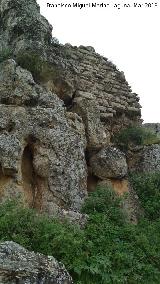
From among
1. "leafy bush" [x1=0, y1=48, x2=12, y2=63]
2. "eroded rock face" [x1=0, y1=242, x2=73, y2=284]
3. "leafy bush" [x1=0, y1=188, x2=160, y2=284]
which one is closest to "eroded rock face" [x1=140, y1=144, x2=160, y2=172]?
"leafy bush" [x1=0, y1=188, x2=160, y2=284]

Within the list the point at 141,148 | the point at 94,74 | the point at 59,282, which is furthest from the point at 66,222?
the point at 94,74

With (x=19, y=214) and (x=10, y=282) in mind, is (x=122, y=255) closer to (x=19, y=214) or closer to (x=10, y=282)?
(x=19, y=214)

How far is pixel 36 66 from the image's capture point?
11836 mm

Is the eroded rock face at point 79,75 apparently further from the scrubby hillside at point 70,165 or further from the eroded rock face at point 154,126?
the eroded rock face at point 154,126

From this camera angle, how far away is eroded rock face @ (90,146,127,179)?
1086cm

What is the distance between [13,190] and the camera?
9.38m

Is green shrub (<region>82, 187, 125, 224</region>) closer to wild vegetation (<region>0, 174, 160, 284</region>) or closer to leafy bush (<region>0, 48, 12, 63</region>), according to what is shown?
wild vegetation (<region>0, 174, 160, 284</region>)

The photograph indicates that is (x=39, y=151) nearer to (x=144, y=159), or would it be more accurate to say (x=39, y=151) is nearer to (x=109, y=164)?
(x=109, y=164)

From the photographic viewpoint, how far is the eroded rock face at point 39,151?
952 centimetres

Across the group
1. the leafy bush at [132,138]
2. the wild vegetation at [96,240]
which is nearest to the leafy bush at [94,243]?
the wild vegetation at [96,240]

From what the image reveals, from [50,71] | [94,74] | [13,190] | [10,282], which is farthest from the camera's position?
[94,74]

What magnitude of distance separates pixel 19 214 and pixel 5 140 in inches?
81.4

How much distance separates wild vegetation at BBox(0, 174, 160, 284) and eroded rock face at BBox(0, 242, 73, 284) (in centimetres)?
78

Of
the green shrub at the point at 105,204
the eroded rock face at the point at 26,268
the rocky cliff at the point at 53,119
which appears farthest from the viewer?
the rocky cliff at the point at 53,119
